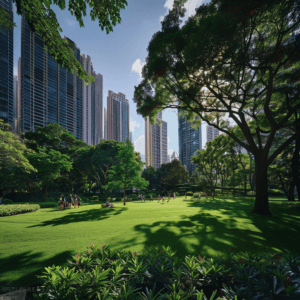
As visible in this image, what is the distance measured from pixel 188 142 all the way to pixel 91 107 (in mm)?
58360

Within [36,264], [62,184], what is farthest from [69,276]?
[62,184]

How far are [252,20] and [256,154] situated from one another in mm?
8167

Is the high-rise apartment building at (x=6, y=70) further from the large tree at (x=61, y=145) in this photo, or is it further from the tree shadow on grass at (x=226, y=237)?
the tree shadow on grass at (x=226, y=237)

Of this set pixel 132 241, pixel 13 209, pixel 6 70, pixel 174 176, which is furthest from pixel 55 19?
pixel 6 70

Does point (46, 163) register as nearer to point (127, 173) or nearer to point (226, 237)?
point (127, 173)

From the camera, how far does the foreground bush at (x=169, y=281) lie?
6.52ft

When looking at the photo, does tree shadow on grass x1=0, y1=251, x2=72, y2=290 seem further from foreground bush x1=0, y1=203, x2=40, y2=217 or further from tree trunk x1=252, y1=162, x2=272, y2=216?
tree trunk x1=252, y1=162, x2=272, y2=216

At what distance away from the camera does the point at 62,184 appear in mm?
32688

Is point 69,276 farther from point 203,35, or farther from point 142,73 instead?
point 142,73

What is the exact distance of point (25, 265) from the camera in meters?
4.05

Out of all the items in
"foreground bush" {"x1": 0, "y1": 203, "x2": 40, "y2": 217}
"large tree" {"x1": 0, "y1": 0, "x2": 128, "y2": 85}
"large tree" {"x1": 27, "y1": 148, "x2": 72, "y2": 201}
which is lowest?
"foreground bush" {"x1": 0, "y1": 203, "x2": 40, "y2": 217}

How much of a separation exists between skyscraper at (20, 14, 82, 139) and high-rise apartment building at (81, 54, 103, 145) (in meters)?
12.5

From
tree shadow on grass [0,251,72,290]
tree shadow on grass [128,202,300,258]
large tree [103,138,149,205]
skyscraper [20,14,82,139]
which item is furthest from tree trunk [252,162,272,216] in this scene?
skyscraper [20,14,82,139]

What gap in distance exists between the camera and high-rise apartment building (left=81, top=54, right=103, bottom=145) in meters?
73.7
